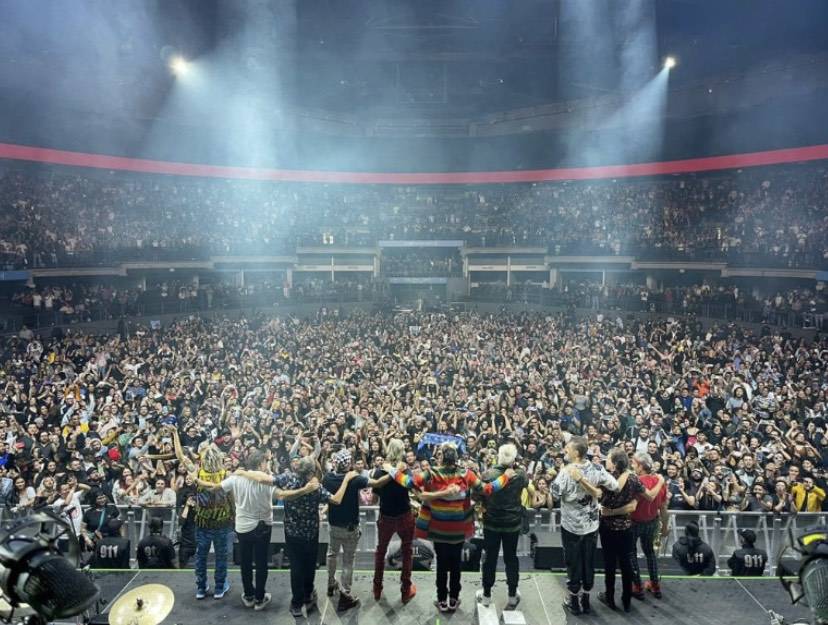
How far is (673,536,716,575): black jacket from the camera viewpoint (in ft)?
19.6

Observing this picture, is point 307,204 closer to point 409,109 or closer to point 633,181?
point 409,109

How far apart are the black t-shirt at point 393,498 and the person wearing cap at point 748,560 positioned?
3.57 m

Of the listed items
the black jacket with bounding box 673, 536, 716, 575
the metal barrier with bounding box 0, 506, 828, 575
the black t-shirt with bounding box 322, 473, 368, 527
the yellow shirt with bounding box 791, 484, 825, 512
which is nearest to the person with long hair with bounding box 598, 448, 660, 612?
Result: the black jacket with bounding box 673, 536, 716, 575

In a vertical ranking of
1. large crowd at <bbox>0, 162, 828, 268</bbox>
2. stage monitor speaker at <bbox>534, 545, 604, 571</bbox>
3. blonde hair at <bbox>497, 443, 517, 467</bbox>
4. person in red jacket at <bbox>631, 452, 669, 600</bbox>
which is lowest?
stage monitor speaker at <bbox>534, 545, 604, 571</bbox>

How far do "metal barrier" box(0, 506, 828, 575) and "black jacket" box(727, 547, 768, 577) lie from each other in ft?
2.70

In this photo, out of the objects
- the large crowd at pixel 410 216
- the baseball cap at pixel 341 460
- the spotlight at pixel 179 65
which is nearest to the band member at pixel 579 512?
the baseball cap at pixel 341 460

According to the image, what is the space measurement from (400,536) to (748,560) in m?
3.62

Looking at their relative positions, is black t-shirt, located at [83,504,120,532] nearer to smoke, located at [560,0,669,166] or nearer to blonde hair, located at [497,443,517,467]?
blonde hair, located at [497,443,517,467]

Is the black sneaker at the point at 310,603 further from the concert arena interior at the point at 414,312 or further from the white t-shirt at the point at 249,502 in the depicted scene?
the white t-shirt at the point at 249,502

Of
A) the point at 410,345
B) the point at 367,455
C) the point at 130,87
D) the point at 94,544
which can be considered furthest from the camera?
the point at 130,87

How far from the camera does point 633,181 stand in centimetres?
2991

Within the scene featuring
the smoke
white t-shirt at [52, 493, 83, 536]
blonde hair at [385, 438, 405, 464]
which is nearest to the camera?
blonde hair at [385, 438, 405, 464]

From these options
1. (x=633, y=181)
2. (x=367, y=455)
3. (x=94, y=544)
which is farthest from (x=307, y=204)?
(x=94, y=544)

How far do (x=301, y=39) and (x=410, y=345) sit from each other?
13.4 m
